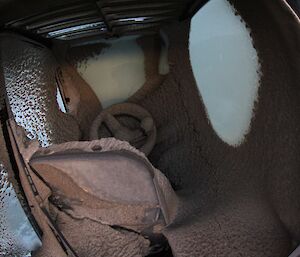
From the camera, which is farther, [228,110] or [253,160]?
→ [228,110]

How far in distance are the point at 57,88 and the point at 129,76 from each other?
228 mm

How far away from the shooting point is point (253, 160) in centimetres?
112

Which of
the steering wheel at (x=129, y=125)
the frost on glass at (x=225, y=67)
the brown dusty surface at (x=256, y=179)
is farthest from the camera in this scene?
the steering wheel at (x=129, y=125)

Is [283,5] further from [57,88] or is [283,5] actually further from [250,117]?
[57,88]

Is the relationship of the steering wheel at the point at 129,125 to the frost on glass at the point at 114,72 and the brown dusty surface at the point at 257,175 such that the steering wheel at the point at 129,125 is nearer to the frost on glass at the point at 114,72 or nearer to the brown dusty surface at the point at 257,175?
the frost on glass at the point at 114,72

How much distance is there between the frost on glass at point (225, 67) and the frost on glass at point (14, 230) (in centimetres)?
52

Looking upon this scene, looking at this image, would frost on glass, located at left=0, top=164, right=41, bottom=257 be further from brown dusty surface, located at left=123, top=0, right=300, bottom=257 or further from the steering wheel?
the steering wheel

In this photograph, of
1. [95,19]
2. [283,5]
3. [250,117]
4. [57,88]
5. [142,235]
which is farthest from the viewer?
[57,88]

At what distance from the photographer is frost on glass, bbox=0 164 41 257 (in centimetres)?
97

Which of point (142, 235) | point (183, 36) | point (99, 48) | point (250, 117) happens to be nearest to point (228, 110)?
point (250, 117)

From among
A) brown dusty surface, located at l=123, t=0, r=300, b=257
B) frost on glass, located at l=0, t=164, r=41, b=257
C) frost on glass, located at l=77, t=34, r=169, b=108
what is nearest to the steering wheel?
frost on glass, located at l=77, t=34, r=169, b=108

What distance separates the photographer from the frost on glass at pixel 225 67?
45.7 inches

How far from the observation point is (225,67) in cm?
125

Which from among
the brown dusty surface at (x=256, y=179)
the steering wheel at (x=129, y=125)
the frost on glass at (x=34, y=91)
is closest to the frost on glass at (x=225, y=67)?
the brown dusty surface at (x=256, y=179)
